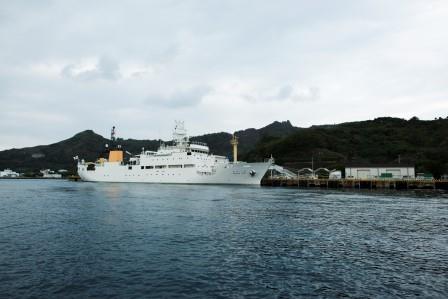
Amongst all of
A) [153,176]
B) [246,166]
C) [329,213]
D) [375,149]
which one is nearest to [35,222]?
[329,213]

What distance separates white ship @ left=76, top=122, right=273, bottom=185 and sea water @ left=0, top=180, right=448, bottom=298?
126ft

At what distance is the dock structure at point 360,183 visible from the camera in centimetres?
5881

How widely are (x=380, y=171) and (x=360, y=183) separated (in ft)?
24.9

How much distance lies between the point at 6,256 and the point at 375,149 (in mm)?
140308

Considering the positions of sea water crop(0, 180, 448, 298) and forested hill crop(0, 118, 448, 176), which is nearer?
sea water crop(0, 180, 448, 298)

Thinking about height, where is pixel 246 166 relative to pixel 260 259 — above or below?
above

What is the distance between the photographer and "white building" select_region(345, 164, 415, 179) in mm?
67812

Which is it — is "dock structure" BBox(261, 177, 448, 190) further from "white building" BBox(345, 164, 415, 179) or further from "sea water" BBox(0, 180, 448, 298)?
"sea water" BBox(0, 180, 448, 298)

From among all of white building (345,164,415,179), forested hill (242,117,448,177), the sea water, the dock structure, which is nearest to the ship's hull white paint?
the dock structure

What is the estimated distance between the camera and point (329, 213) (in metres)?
27.8

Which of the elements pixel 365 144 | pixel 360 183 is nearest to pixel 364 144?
pixel 365 144

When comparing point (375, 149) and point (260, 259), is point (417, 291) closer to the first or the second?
point (260, 259)

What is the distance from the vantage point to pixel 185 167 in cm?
6762

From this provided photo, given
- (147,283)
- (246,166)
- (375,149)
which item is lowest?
(147,283)
